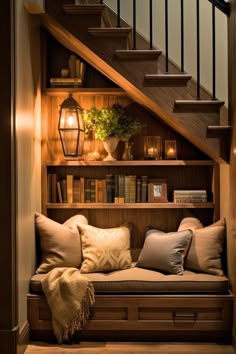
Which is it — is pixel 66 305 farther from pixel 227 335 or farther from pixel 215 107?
pixel 215 107

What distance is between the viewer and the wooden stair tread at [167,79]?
4.57 meters

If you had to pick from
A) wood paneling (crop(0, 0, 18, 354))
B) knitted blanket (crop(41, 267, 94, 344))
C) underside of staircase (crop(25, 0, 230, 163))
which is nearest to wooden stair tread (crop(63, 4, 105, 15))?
underside of staircase (crop(25, 0, 230, 163))

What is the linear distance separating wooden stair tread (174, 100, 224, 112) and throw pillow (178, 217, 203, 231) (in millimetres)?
1027

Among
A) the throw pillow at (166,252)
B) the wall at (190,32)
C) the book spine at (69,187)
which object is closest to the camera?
the throw pillow at (166,252)

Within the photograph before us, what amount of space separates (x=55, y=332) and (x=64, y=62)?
7.70 feet

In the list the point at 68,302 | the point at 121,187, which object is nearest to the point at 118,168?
the point at 121,187

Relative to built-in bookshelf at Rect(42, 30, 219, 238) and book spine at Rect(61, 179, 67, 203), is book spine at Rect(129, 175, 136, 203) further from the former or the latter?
book spine at Rect(61, 179, 67, 203)

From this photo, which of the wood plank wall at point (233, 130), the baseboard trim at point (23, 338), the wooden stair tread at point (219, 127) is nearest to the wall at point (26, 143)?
the baseboard trim at point (23, 338)

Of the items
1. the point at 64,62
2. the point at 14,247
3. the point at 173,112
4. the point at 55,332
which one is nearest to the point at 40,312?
the point at 55,332

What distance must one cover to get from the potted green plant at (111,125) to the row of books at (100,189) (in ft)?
0.77

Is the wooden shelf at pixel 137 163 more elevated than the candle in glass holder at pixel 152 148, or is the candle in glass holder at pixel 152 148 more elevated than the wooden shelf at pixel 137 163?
the candle in glass holder at pixel 152 148

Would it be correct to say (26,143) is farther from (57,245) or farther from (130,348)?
(130,348)

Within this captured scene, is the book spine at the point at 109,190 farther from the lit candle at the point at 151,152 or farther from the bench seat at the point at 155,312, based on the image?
the bench seat at the point at 155,312

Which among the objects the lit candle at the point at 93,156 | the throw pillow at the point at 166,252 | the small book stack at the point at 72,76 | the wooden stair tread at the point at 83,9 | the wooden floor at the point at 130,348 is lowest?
the wooden floor at the point at 130,348
